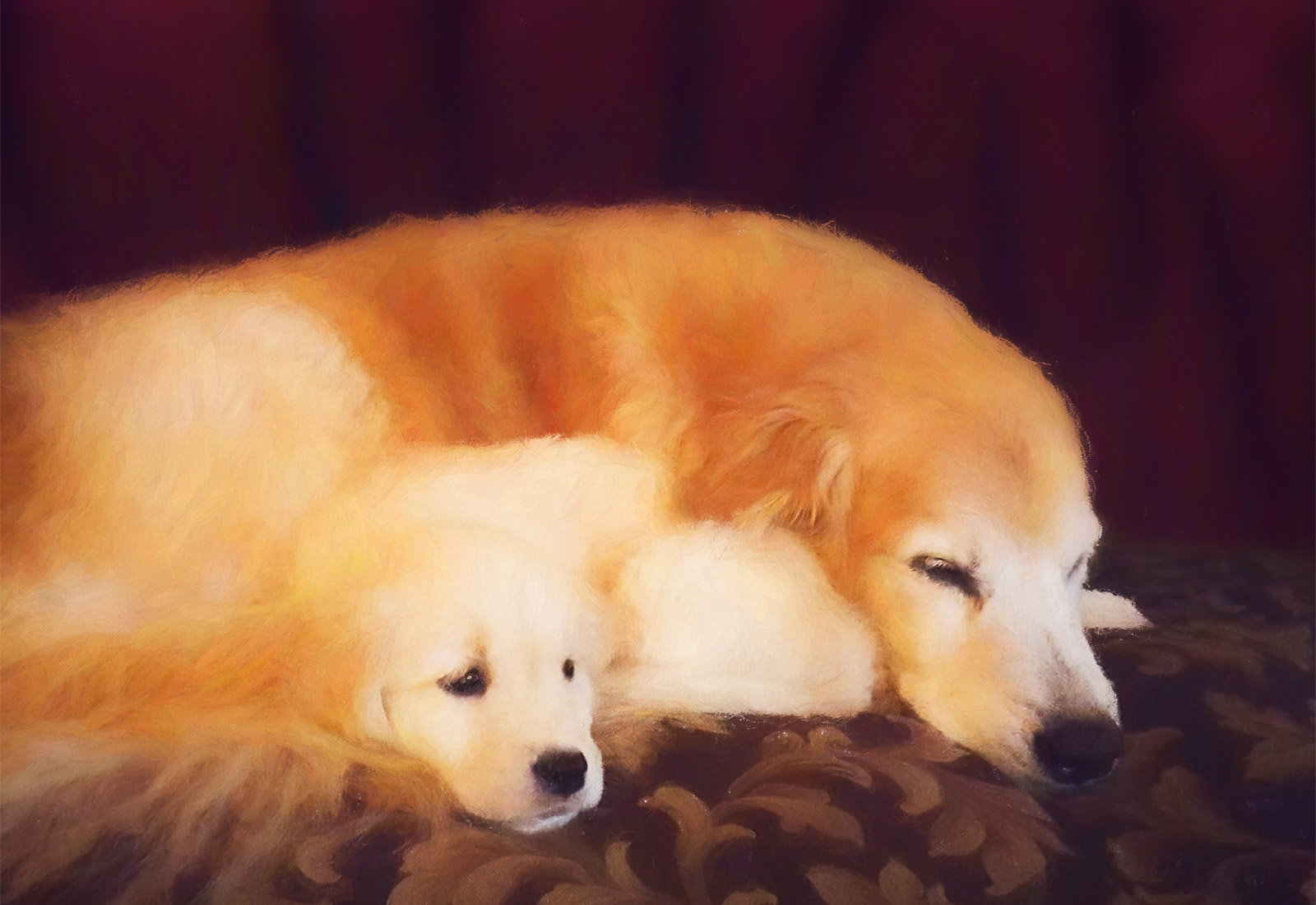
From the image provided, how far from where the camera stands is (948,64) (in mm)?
952

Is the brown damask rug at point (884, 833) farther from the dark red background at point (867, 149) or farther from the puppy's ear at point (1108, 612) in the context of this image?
the dark red background at point (867, 149)

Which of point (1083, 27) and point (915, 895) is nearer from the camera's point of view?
point (915, 895)

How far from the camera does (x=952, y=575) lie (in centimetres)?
85

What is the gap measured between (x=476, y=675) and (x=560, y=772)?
0.09 m

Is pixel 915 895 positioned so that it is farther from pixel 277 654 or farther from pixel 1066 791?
pixel 277 654

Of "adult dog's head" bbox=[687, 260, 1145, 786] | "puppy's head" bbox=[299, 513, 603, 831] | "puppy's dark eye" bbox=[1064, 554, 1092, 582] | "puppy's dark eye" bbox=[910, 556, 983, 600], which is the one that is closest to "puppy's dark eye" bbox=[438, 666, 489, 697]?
"puppy's head" bbox=[299, 513, 603, 831]

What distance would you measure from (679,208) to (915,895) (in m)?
0.65

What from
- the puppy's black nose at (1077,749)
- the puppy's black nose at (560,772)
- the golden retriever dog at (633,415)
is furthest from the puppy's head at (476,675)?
the puppy's black nose at (1077,749)

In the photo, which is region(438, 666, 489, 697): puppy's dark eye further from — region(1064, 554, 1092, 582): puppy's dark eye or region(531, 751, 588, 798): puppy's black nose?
region(1064, 554, 1092, 582): puppy's dark eye

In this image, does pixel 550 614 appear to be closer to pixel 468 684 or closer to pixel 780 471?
pixel 468 684

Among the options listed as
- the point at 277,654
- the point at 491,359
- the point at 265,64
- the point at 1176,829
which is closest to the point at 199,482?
the point at 277,654

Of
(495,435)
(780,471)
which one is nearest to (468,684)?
(495,435)

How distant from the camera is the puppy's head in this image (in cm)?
68

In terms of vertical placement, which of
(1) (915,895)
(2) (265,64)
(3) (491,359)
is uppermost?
(2) (265,64)
